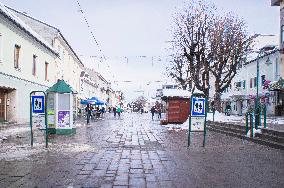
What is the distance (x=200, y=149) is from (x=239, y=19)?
84.7 feet

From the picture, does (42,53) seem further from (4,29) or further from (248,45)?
(248,45)

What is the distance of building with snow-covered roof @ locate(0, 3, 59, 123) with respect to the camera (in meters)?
20.2

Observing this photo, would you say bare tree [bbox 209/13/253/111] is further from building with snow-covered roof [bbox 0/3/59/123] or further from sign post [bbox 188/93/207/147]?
sign post [bbox 188/93/207/147]

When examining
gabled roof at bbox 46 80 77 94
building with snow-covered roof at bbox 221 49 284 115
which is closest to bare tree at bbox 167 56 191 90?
building with snow-covered roof at bbox 221 49 284 115

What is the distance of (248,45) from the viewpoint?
3400 centimetres

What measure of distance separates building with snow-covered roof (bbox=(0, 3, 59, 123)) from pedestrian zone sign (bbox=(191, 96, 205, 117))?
40.0ft

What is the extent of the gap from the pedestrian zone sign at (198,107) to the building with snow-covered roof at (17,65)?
12.2 meters

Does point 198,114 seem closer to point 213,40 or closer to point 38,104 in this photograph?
point 38,104

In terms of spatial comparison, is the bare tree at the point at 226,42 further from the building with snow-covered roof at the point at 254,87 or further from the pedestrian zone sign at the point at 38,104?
the pedestrian zone sign at the point at 38,104

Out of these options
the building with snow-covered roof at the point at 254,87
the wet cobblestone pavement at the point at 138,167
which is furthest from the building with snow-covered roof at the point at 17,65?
the building with snow-covered roof at the point at 254,87

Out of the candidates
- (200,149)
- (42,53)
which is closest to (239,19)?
(42,53)

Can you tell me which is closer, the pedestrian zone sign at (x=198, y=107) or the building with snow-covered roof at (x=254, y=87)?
the pedestrian zone sign at (x=198, y=107)

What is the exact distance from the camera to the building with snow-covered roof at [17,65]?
20172 millimetres

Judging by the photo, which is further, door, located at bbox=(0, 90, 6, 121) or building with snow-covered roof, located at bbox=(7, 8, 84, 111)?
building with snow-covered roof, located at bbox=(7, 8, 84, 111)
